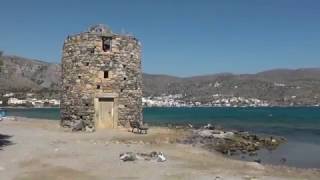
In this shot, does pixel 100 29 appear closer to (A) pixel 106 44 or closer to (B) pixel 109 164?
(A) pixel 106 44

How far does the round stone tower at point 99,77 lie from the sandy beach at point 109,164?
17.3ft

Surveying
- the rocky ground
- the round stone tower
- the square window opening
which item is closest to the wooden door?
the round stone tower

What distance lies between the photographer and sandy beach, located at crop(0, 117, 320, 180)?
16422 millimetres

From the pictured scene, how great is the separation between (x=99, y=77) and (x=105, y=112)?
219 cm

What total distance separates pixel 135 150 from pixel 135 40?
12.0m

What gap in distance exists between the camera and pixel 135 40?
33.2 m

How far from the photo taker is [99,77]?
3209 centimetres

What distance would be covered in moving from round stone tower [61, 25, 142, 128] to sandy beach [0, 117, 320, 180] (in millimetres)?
5260

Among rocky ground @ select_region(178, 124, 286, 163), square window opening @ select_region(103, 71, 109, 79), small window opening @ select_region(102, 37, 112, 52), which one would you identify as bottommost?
rocky ground @ select_region(178, 124, 286, 163)

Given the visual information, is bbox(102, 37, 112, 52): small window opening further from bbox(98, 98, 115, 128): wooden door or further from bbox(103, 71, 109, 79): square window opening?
bbox(98, 98, 115, 128): wooden door

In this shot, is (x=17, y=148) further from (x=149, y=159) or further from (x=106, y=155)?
(x=149, y=159)

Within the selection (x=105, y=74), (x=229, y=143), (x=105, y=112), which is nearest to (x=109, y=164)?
(x=105, y=112)

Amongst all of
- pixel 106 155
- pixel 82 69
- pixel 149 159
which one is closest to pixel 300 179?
pixel 149 159

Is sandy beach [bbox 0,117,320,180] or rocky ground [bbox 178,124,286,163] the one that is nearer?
sandy beach [bbox 0,117,320,180]
